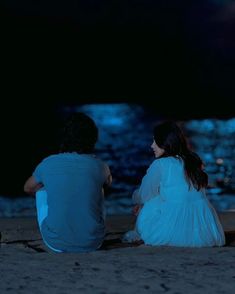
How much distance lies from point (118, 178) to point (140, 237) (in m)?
6.13

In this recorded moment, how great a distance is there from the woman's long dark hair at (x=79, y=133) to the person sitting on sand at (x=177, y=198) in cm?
44

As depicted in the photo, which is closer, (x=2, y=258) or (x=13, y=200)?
(x=2, y=258)

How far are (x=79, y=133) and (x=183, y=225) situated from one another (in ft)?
2.43

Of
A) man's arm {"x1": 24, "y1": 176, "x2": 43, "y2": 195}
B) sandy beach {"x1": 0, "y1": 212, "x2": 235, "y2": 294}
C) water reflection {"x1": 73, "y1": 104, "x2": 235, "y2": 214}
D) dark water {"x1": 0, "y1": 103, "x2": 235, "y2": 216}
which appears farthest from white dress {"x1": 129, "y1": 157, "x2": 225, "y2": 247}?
water reflection {"x1": 73, "y1": 104, "x2": 235, "y2": 214}

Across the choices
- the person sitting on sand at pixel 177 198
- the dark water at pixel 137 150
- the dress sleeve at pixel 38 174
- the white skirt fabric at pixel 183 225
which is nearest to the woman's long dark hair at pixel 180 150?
the person sitting on sand at pixel 177 198

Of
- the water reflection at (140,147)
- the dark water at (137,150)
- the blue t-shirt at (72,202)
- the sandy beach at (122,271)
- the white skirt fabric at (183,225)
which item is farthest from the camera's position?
the water reflection at (140,147)

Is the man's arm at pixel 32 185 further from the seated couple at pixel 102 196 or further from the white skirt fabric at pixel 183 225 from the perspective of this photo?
the white skirt fabric at pixel 183 225

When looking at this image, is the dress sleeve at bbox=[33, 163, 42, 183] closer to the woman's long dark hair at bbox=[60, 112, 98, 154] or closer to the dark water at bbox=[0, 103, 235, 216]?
the woman's long dark hair at bbox=[60, 112, 98, 154]

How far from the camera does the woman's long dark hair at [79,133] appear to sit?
250 centimetres

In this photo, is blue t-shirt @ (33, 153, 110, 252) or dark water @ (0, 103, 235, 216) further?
dark water @ (0, 103, 235, 216)

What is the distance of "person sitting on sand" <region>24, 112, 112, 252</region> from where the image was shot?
2.46 metres

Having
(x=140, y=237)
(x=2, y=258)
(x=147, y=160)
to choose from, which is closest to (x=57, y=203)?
(x=2, y=258)

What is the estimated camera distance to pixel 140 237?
2.95m

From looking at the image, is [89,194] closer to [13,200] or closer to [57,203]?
[57,203]
